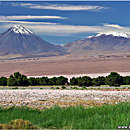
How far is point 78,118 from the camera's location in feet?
43.7

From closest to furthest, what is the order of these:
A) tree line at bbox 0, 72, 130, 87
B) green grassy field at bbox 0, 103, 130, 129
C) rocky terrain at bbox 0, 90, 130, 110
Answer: green grassy field at bbox 0, 103, 130, 129 < rocky terrain at bbox 0, 90, 130, 110 < tree line at bbox 0, 72, 130, 87

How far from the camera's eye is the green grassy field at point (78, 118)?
37.9ft

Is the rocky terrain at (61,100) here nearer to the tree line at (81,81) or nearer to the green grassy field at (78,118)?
the green grassy field at (78,118)

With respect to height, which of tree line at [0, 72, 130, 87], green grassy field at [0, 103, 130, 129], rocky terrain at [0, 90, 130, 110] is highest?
tree line at [0, 72, 130, 87]

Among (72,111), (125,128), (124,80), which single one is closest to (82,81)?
(124,80)

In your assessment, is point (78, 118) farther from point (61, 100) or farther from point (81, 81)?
point (81, 81)

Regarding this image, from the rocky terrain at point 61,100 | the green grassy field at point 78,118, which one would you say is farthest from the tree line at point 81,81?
the green grassy field at point 78,118

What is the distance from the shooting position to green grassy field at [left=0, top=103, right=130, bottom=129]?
1155 centimetres

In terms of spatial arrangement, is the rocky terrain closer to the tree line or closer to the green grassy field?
the green grassy field

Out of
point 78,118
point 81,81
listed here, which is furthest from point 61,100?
point 81,81

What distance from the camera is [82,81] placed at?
59.5m

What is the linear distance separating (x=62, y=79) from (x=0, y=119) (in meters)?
51.2

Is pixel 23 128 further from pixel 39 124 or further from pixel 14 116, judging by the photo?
pixel 14 116

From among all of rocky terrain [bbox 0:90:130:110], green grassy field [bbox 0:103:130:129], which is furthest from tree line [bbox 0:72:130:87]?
green grassy field [bbox 0:103:130:129]
